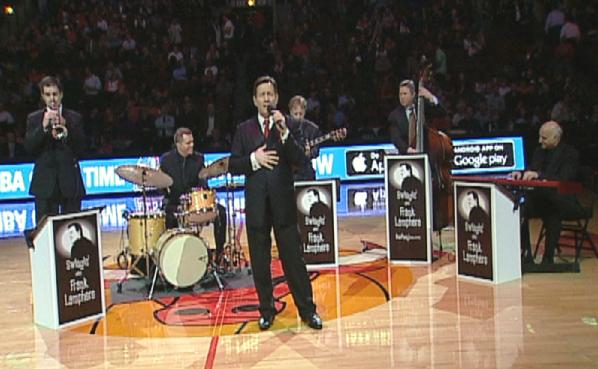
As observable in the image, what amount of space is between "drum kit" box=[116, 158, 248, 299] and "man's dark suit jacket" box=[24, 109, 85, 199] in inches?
16.0

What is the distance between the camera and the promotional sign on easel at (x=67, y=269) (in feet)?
22.4

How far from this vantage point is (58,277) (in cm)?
688

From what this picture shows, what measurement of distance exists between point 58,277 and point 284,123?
225 cm

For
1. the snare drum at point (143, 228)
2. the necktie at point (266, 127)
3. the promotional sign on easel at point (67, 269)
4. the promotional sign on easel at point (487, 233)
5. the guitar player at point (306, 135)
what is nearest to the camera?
the necktie at point (266, 127)

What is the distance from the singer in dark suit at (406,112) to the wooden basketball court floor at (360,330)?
141 centimetres

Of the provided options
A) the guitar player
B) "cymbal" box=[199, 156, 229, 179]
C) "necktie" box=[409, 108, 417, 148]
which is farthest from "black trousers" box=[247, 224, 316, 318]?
"necktie" box=[409, 108, 417, 148]

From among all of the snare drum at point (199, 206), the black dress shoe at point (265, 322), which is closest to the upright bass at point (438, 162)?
the snare drum at point (199, 206)

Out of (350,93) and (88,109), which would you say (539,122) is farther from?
(88,109)

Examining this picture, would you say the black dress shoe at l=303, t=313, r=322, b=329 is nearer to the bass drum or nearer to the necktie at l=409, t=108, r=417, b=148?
the bass drum

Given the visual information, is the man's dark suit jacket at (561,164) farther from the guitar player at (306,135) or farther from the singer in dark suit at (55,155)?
the singer in dark suit at (55,155)

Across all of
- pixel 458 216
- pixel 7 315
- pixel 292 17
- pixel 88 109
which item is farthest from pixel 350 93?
pixel 7 315

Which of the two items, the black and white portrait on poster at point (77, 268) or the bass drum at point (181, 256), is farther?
the bass drum at point (181, 256)

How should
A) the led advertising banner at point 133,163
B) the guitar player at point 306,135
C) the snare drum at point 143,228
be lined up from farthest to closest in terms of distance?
the led advertising banner at point 133,163 < the guitar player at point 306,135 < the snare drum at point 143,228

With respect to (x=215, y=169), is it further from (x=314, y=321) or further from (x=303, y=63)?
(x=303, y=63)
